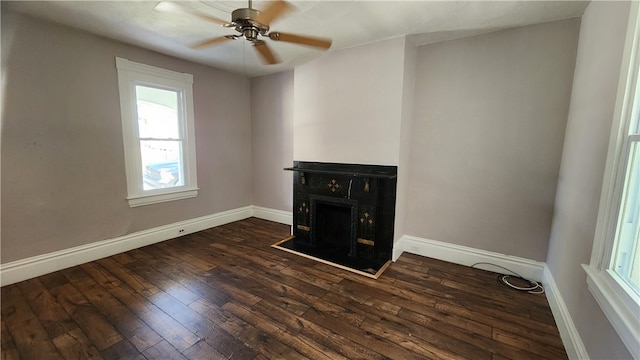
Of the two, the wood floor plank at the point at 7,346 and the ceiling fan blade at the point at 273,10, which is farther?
the wood floor plank at the point at 7,346

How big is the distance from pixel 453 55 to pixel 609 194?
6.61ft

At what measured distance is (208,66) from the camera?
151 inches

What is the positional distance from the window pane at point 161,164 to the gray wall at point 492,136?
3227 millimetres

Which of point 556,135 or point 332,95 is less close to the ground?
point 332,95

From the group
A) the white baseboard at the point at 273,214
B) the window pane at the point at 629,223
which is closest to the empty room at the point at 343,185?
the window pane at the point at 629,223

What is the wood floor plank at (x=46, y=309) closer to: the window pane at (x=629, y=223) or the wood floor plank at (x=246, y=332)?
the wood floor plank at (x=246, y=332)

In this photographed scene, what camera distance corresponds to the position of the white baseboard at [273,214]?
431 cm

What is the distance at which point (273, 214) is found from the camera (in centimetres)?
448

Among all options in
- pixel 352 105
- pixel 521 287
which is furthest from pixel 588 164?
pixel 352 105

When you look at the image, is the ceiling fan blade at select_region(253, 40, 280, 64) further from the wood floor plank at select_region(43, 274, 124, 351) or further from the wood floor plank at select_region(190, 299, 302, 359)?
the wood floor plank at select_region(43, 274, 124, 351)

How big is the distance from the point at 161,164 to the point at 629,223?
4354mm

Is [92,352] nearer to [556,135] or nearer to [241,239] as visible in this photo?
[241,239]

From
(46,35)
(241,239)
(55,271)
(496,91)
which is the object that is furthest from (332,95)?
(55,271)

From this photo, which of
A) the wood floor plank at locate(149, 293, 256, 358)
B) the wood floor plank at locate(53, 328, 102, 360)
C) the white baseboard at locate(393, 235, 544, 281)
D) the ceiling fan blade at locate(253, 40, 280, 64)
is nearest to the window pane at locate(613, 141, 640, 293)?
the white baseboard at locate(393, 235, 544, 281)
